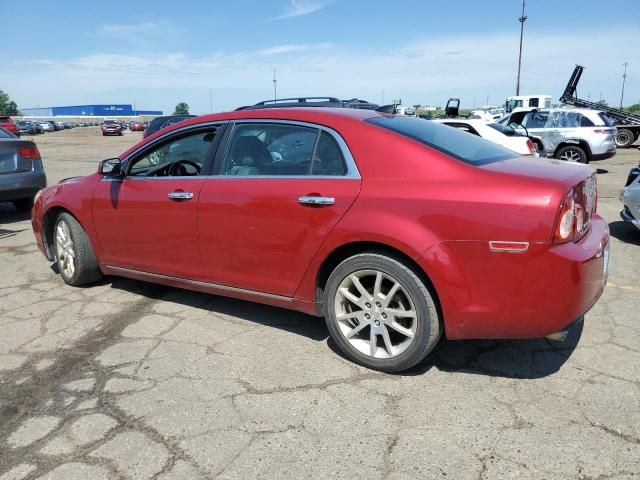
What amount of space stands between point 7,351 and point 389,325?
2.59 metres

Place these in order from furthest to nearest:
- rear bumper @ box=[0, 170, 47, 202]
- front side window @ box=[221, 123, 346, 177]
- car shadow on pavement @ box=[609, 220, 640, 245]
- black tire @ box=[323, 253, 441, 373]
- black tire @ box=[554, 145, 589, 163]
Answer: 1. black tire @ box=[554, 145, 589, 163]
2. rear bumper @ box=[0, 170, 47, 202]
3. car shadow on pavement @ box=[609, 220, 640, 245]
4. front side window @ box=[221, 123, 346, 177]
5. black tire @ box=[323, 253, 441, 373]

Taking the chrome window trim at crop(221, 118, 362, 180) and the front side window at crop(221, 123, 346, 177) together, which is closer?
the chrome window trim at crop(221, 118, 362, 180)

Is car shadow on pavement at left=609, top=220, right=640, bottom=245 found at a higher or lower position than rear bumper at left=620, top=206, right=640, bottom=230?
lower

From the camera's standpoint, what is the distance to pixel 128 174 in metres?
4.29

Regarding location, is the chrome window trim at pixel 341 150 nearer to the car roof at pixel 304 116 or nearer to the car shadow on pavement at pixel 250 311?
the car roof at pixel 304 116

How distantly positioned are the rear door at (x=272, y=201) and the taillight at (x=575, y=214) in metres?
1.10

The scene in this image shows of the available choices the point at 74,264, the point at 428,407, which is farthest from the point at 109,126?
the point at 428,407

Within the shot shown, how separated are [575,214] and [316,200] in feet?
4.67

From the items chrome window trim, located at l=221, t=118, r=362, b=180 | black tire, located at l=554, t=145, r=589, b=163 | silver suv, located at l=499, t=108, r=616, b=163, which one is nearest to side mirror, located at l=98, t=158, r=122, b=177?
chrome window trim, located at l=221, t=118, r=362, b=180

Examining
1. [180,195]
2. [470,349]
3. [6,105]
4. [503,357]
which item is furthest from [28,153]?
[6,105]

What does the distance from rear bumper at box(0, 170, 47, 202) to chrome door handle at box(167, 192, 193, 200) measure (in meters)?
5.07

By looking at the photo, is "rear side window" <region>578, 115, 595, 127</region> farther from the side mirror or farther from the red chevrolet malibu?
the side mirror

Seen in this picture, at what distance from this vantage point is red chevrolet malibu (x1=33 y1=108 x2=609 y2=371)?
A: 2.69m

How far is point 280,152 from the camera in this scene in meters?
3.50
